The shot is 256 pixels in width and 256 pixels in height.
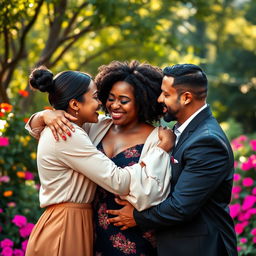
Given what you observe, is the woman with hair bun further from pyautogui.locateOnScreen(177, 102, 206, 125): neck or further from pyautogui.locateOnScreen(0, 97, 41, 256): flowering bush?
pyautogui.locateOnScreen(0, 97, 41, 256): flowering bush

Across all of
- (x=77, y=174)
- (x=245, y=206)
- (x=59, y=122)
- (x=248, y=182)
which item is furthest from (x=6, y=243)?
(x=248, y=182)

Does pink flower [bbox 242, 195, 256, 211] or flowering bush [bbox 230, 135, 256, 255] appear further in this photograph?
pink flower [bbox 242, 195, 256, 211]

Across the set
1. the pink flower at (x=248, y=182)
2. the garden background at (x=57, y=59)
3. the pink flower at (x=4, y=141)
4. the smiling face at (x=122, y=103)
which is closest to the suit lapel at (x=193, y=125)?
the smiling face at (x=122, y=103)

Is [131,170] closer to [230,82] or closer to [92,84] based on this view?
[92,84]

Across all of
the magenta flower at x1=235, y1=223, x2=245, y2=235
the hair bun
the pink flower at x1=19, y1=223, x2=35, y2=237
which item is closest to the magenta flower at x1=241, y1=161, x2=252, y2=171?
the magenta flower at x1=235, y1=223, x2=245, y2=235

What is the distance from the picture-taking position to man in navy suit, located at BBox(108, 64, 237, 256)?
3.06m

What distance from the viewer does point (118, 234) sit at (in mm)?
3414

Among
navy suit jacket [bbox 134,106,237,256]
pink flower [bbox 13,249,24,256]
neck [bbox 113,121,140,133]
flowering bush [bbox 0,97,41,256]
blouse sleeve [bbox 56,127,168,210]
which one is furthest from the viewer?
flowering bush [bbox 0,97,41,256]

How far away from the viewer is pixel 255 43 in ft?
77.5

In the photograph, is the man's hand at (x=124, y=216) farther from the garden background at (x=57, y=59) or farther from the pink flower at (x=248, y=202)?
the pink flower at (x=248, y=202)

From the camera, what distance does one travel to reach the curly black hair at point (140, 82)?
3.57 metres

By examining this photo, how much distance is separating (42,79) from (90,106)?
37cm

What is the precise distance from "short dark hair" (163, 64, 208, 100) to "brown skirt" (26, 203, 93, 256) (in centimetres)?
101

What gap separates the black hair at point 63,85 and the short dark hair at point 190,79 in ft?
2.01
